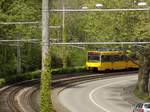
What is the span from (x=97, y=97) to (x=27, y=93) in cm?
679

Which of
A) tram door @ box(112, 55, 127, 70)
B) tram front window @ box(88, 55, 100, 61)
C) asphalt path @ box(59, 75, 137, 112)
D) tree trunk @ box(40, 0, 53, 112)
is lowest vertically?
asphalt path @ box(59, 75, 137, 112)

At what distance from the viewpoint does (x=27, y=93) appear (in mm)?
54938

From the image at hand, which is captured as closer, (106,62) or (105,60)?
(105,60)

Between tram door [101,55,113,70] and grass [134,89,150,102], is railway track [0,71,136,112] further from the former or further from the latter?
grass [134,89,150,102]

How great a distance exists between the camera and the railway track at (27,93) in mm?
45375

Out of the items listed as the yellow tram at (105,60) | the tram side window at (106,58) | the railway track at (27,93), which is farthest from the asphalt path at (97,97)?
the yellow tram at (105,60)

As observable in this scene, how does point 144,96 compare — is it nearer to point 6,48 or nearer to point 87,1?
point 87,1

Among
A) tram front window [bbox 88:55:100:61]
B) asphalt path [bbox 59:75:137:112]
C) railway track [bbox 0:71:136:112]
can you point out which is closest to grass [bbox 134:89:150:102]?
asphalt path [bbox 59:75:137:112]

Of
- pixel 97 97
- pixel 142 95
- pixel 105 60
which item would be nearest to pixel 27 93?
pixel 97 97

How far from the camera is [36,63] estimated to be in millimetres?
79812

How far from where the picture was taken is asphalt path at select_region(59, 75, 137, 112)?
4742cm

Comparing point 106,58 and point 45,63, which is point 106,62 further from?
point 45,63

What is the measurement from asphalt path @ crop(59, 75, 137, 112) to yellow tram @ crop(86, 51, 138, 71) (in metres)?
5.56

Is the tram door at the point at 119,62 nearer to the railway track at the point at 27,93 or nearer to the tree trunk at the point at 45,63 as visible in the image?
the railway track at the point at 27,93
